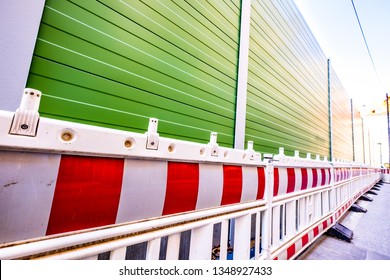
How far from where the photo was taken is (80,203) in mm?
444

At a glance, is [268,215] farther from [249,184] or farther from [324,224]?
[324,224]

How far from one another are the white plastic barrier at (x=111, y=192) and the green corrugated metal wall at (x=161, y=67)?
2.52 feet

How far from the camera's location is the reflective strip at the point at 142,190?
52cm

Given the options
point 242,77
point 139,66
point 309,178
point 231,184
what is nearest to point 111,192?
point 231,184

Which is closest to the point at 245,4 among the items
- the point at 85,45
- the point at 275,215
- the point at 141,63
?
the point at 141,63

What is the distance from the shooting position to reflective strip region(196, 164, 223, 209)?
72cm

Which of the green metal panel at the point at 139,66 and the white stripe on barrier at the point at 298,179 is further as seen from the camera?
the white stripe on barrier at the point at 298,179

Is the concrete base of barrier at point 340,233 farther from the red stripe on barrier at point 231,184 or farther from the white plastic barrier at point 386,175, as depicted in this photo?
the white plastic barrier at point 386,175

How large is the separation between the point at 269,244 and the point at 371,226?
2154 mm

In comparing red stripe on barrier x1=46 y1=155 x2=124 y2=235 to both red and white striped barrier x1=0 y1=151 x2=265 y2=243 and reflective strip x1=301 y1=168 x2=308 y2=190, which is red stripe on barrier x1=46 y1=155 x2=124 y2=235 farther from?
reflective strip x1=301 y1=168 x2=308 y2=190

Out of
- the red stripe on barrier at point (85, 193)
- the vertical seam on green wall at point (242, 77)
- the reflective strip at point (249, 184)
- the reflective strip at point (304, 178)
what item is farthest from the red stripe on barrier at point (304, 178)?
the red stripe on barrier at point (85, 193)

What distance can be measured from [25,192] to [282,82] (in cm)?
371

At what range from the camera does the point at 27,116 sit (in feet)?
1.21

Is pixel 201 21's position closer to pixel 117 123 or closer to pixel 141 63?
pixel 141 63
